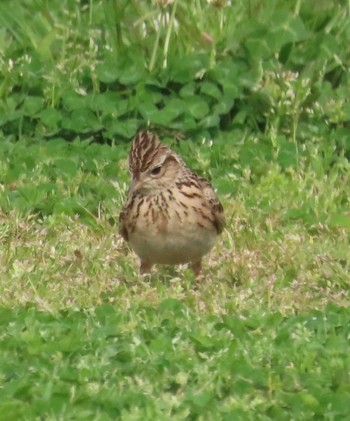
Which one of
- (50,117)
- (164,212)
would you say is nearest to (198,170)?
(50,117)

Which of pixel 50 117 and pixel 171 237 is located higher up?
Result: pixel 171 237

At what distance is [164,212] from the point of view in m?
8.61

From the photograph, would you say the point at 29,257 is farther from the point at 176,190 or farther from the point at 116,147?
the point at 116,147

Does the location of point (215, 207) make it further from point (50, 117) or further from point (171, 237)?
point (50, 117)

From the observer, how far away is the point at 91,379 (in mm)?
7066

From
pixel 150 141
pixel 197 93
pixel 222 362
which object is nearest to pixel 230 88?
pixel 197 93

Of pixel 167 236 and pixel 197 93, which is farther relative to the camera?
pixel 197 93

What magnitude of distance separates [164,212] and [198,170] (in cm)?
214

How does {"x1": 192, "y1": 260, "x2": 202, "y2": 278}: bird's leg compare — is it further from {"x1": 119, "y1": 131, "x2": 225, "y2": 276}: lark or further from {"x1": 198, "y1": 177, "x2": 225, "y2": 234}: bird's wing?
{"x1": 198, "y1": 177, "x2": 225, "y2": 234}: bird's wing

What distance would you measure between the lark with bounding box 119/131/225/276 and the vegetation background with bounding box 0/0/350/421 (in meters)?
0.21

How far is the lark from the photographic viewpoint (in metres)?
8.59

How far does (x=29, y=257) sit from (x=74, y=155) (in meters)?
1.77

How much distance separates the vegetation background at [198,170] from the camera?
705 centimetres

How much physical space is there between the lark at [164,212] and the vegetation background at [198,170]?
0.21 meters
